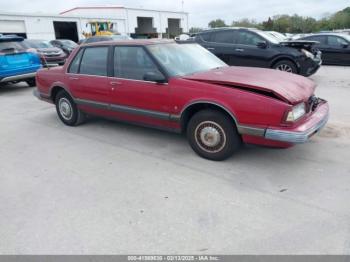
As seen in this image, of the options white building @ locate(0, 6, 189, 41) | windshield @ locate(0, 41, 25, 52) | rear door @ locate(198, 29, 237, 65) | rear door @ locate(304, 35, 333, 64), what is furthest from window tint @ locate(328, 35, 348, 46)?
white building @ locate(0, 6, 189, 41)

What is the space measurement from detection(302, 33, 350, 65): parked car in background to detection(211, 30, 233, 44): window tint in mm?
4875

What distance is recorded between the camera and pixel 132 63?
4.83 m

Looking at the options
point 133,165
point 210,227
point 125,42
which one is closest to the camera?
point 210,227

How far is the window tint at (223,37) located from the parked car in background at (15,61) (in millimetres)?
5839

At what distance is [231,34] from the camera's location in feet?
33.2

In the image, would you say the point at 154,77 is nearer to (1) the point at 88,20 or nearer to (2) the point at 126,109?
(2) the point at 126,109

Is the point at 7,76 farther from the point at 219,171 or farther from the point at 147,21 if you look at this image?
the point at 147,21

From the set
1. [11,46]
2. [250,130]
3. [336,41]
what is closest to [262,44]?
[336,41]

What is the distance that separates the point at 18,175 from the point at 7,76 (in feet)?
20.8

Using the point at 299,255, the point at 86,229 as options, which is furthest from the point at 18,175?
the point at 299,255

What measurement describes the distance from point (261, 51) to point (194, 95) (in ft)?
20.2

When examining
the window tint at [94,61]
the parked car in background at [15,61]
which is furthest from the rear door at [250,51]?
the parked car in background at [15,61]

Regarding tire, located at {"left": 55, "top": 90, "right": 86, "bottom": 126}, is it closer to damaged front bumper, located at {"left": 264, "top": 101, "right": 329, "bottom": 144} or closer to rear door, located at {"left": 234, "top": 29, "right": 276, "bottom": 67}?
damaged front bumper, located at {"left": 264, "top": 101, "right": 329, "bottom": 144}

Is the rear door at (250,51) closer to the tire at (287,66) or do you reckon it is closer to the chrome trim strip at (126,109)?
the tire at (287,66)
